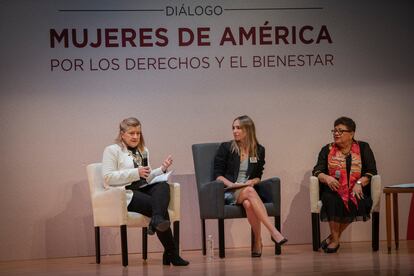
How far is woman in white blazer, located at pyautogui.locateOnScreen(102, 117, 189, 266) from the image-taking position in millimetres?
6383

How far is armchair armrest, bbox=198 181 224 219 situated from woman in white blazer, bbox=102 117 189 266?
47cm

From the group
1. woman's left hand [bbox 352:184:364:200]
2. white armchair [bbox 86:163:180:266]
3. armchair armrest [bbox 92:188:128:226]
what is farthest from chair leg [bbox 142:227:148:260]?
woman's left hand [bbox 352:184:364:200]

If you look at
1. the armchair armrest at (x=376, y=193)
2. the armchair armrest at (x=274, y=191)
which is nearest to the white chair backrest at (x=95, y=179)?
the armchair armrest at (x=274, y=191)

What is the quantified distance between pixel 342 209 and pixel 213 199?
1.13m

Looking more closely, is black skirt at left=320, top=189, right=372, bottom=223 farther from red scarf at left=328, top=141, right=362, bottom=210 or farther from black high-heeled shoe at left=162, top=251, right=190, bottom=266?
black high-heeled shoe at left=162, top=251, right=190, bottom=266

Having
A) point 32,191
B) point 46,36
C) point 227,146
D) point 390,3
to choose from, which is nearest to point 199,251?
point 227,146

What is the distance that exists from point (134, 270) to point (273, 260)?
1.14 meters

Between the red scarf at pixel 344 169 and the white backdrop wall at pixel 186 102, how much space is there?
718 mm

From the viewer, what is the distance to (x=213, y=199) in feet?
22.5

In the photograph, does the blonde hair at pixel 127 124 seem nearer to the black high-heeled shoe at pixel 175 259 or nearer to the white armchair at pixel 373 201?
the black high-heeled shoe at pixel 175 259

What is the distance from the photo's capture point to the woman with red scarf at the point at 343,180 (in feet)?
23.1

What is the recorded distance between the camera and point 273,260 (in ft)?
21.5

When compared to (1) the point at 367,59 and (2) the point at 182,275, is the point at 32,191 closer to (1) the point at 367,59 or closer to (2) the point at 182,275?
(2) the point at 182,275

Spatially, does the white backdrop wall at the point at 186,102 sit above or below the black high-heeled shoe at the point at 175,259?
above
